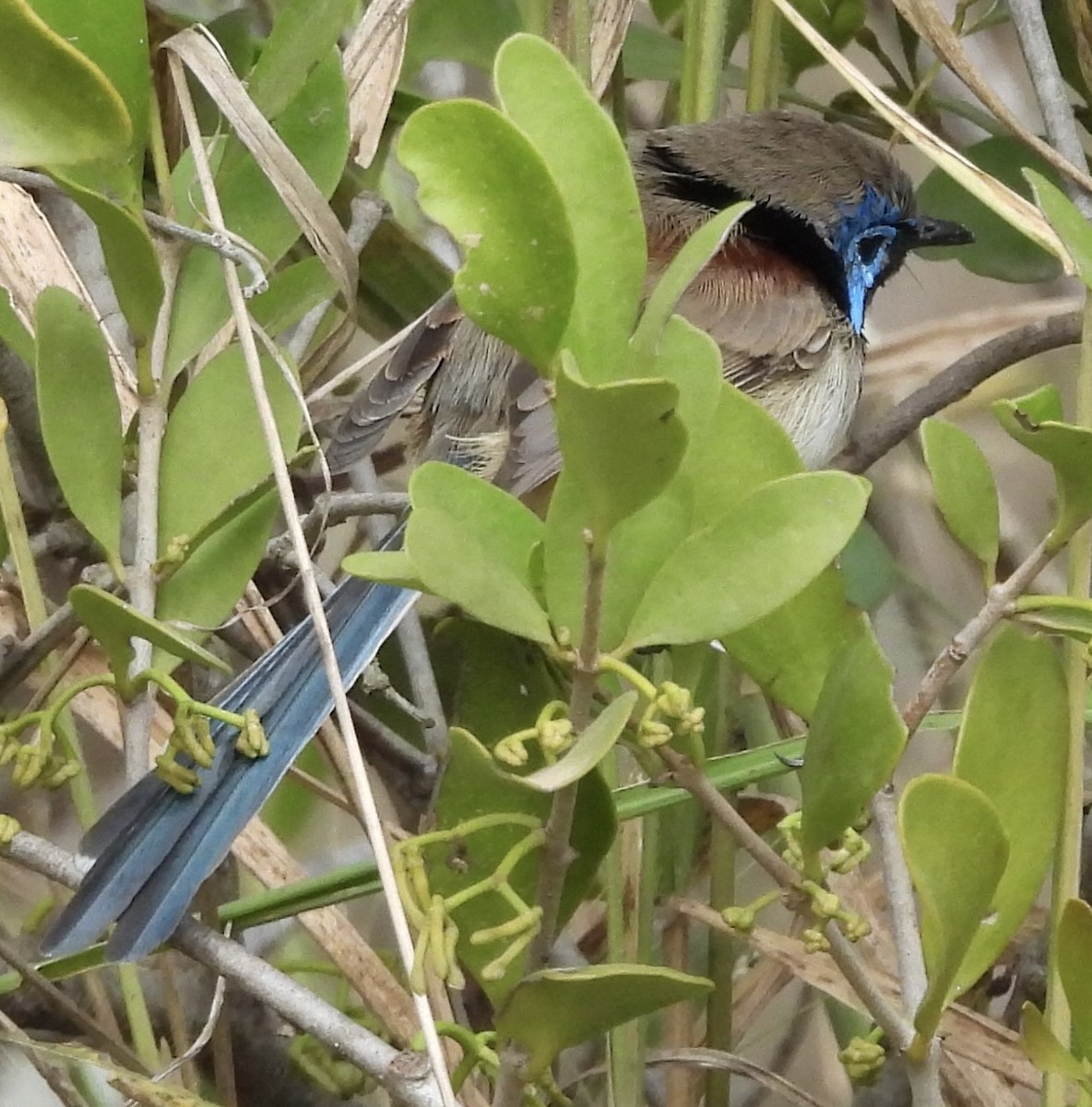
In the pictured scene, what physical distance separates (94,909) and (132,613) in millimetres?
149

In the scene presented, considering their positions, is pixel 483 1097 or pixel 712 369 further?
pixel 483 1097

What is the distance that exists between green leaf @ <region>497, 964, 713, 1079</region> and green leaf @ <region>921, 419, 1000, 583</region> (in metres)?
0.25

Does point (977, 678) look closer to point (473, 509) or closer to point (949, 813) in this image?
point (949, 813)

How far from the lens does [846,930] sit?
648 mm

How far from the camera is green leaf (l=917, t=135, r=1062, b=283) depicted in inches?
55.6

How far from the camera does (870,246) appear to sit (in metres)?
1.81

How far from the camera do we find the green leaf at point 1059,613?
629mm

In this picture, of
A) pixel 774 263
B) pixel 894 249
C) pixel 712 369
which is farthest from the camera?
pixel 894 249

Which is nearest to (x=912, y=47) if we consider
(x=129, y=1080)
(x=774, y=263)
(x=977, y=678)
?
(x=774, y=263)

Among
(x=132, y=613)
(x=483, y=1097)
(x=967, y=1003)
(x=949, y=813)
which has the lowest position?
(x=967, y=1003)

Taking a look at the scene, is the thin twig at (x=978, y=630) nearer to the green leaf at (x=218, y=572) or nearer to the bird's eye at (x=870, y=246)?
the green leaf at (x=218, y=572)

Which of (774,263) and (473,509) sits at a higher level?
(473,509)

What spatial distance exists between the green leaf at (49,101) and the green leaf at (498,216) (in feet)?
0.57

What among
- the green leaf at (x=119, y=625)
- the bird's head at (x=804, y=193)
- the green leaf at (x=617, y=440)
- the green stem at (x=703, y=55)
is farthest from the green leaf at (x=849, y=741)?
the bird's head at (x=804, y=193)
